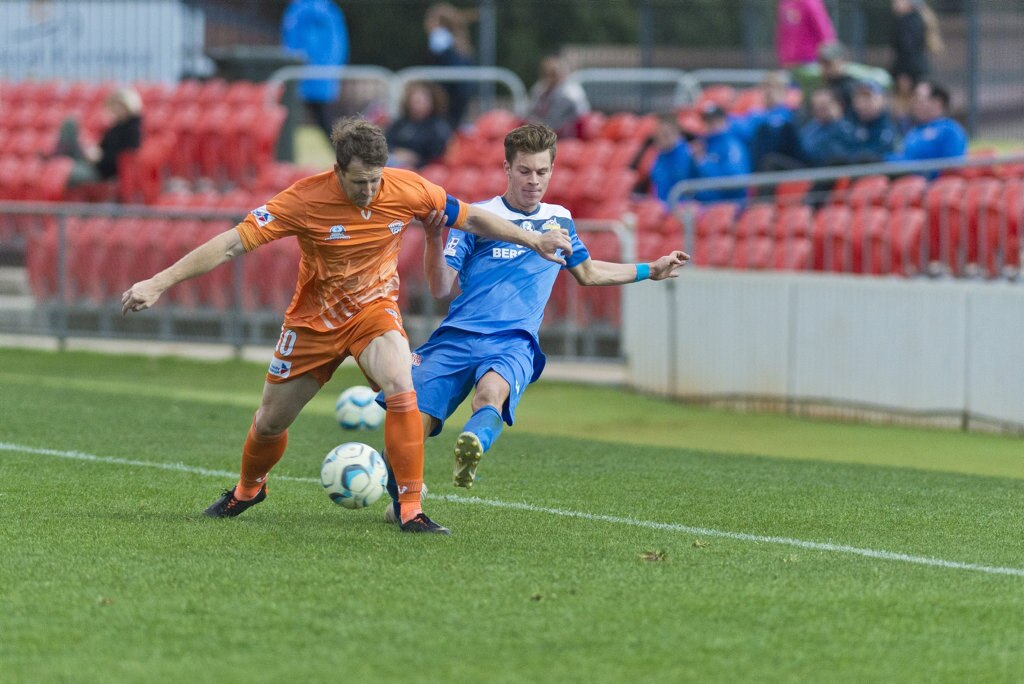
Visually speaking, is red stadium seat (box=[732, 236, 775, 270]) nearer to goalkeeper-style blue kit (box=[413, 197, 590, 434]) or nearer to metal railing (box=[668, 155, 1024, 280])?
metal railing (box=[668, 155, 1024, 280])

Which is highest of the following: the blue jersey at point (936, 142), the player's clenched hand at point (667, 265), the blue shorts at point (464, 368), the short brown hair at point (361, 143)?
the blue jersey at point (936, 142)

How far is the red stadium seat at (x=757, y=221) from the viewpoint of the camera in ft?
48.1

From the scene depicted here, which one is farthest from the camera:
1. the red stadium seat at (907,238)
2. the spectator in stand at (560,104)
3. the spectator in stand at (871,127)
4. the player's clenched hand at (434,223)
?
the spectator in stand at (560,104)

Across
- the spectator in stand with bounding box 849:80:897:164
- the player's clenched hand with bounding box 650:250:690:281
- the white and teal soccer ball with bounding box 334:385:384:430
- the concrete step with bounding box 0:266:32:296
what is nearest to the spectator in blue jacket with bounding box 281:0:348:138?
the concrete step with bounding box 0:266:32:296

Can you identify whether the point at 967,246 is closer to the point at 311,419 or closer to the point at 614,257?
the point at 614,257

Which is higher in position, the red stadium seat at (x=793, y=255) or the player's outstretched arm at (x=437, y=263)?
the player's outstretched arm at (x=437, y=263)

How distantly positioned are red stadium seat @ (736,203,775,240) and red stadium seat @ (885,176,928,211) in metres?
1.42

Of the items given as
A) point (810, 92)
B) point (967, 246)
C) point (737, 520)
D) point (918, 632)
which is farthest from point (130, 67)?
point (918, 632)

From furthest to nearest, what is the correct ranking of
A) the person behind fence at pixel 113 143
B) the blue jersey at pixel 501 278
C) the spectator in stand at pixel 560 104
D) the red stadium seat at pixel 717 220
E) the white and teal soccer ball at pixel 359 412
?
1. the person behind fence at pixel 113 143
2. the spectator in stand at pixel 560 104
3. the red stadium seat at pixel 717 220
4. the white and teal soccer ball at pixel 359 412
5. the blue jersey at pixel 501 278

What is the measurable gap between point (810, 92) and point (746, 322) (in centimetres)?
469

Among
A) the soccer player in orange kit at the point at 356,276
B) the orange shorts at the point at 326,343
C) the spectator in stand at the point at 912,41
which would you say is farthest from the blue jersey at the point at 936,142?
the orange shorts at the point at 326,343

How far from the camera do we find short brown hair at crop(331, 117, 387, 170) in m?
7.09

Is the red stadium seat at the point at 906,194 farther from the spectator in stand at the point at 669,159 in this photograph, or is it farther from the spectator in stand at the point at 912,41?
the spectator in stand at the point at 912,41

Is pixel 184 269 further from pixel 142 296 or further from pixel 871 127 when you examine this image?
pixel 871 127
